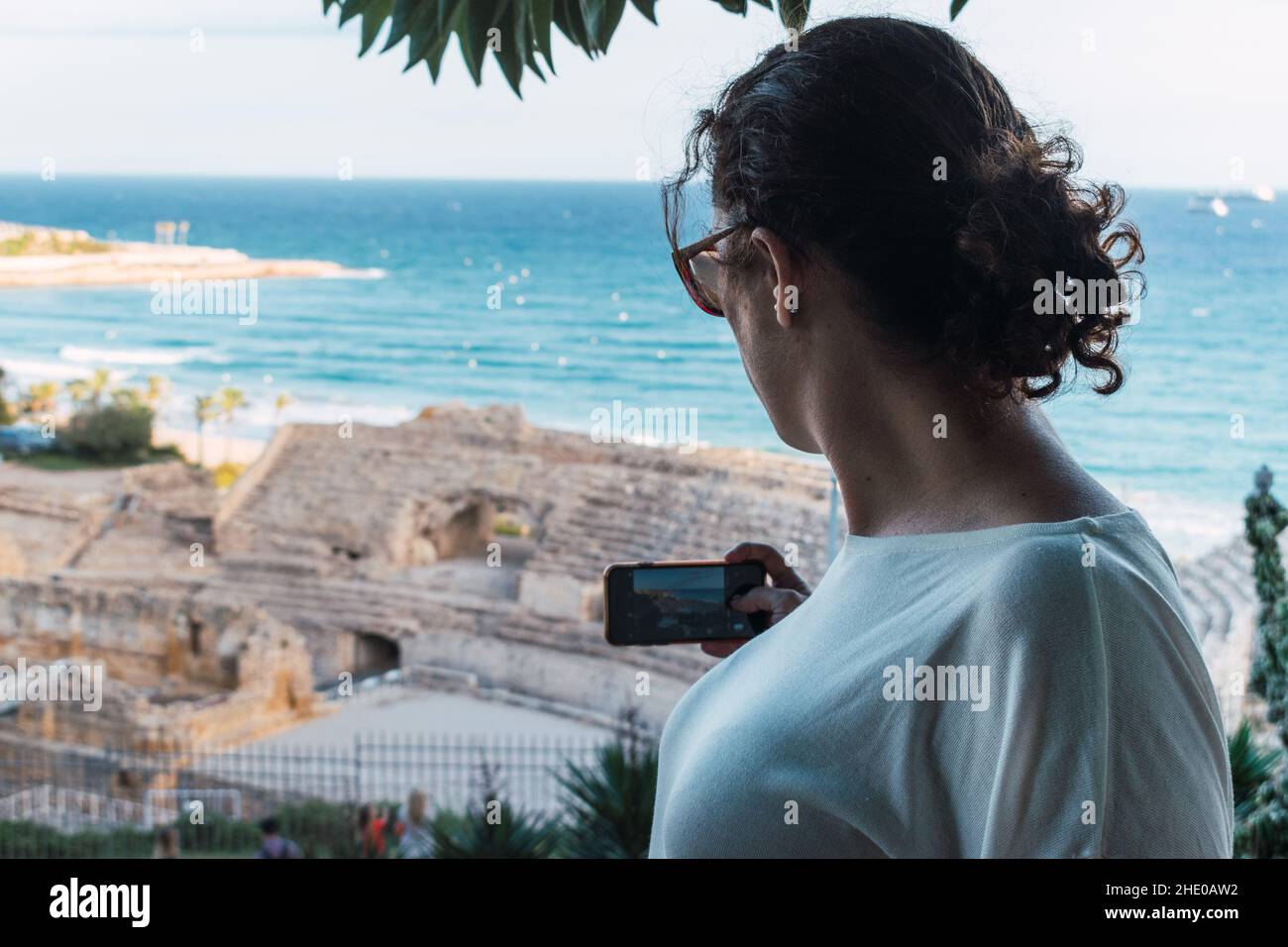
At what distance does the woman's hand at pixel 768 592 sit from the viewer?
121 cm

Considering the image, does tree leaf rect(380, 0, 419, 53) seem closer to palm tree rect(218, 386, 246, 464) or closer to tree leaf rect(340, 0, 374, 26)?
tree leaf rect(340, 0, 374, 26)

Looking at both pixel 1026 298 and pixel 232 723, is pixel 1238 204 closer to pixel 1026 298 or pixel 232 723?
pixel 232 723

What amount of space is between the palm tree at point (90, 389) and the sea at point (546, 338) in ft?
6.70

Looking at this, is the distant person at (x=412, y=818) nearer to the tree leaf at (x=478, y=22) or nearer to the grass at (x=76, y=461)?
the tree leaf at (x=478, y=22)

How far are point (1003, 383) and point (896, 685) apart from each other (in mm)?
197

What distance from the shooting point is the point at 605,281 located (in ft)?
161

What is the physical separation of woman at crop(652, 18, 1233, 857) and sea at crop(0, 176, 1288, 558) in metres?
22.8

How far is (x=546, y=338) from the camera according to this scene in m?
43.8

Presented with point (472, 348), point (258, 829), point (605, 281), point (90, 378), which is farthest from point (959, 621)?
point (605, 281)

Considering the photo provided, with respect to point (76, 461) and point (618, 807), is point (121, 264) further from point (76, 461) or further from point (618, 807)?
point (618, 807)

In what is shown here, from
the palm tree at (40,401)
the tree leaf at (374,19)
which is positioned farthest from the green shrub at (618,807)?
the palm tree at (40,401)

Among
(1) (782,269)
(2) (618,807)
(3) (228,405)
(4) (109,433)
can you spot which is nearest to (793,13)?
(1) (782,269)

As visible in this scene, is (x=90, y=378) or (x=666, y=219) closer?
(x=666, y=219)

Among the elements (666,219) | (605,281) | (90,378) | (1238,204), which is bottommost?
(666,219)
